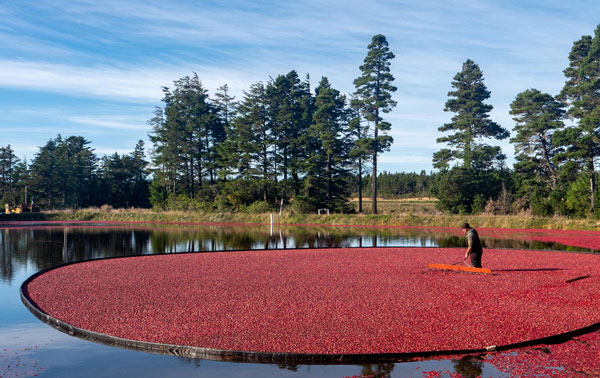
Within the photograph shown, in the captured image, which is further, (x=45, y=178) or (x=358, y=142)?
(x=45, y=178)

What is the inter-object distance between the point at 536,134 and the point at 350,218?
20746mm

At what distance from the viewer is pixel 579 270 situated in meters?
16.4

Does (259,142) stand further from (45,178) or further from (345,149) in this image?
(45,178)

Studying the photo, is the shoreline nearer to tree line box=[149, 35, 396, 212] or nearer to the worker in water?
tree line box=[149, 35, 396, 212]

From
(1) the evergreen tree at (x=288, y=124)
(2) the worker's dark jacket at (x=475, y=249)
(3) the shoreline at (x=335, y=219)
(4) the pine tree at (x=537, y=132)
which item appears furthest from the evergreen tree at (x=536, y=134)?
(2) the worker's dark jacket at (x=475, y=249)

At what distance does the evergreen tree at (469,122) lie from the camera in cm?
5100

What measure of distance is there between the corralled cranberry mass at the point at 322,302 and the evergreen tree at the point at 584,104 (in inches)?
1053

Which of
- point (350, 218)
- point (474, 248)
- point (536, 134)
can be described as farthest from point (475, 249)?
point (536, 134)

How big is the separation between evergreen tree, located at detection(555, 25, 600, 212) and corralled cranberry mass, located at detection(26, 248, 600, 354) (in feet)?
87.8

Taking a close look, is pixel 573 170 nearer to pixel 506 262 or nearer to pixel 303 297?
pixel 506 262

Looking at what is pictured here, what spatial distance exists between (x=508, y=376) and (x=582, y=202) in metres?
35.8

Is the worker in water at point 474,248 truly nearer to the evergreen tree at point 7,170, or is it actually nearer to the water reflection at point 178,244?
the water reflection at point 178,244

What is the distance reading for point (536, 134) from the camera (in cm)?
4878

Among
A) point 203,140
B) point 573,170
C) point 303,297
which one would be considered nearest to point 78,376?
point 303,297
